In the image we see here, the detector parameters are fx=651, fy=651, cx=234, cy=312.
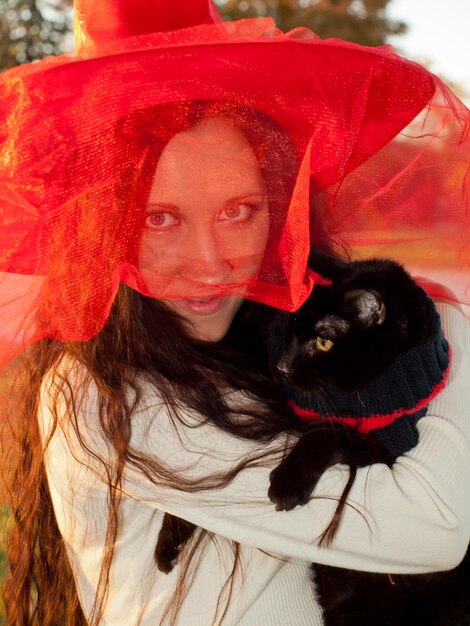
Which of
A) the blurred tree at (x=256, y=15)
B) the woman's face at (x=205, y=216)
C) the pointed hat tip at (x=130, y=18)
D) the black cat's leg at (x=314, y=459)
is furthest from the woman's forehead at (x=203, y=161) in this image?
the blurred tree at (x=256, y=15)

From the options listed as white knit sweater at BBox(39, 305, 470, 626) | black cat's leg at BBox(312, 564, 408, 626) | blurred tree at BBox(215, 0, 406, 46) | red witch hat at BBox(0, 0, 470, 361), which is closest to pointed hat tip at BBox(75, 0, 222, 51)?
red witch hat at BBox(0, 0, 470, 361)

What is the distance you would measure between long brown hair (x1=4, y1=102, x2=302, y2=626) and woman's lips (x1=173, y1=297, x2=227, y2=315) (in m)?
0.06

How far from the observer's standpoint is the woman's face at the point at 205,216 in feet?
3.41

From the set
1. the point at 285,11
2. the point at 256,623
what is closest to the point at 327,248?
the point at 256,623

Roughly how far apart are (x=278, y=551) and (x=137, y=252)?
1.91 feet

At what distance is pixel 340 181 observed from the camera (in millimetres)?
1161

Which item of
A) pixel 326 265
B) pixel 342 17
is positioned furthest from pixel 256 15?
pixel 326 265

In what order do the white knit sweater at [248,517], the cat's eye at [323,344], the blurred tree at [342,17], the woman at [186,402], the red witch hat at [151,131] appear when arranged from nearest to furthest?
the red witch hat at [151,131], the woman at [186,402], the white knit sweater at [248,517], the cat's eye at [323,344], the blurred tree at [342,17]

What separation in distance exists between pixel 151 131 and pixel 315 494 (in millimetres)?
709

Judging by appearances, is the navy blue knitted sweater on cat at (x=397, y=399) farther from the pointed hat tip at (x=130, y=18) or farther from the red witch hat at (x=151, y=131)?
the pointed hat tip at (x=130, y=18)

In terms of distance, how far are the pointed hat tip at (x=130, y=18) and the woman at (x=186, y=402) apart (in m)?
0.13

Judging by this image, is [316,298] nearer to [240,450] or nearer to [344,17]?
[240,450]

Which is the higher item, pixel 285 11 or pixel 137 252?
Result: pixel 137 252

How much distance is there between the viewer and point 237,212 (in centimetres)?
115
